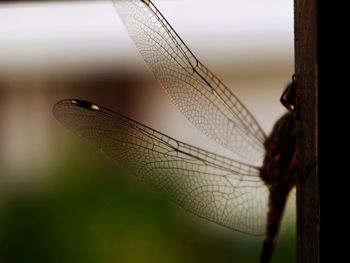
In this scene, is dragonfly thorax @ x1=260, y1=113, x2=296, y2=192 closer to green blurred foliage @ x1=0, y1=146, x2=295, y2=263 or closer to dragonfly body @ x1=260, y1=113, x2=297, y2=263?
dragonfly body @ x1=260, y1=113, x2=297, y2=263

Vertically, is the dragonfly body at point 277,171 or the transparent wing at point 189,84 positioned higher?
the transparent wing at point 189,84

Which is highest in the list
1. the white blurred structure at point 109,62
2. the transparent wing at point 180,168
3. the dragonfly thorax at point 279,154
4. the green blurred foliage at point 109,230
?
the white blurred structure at point 109,62

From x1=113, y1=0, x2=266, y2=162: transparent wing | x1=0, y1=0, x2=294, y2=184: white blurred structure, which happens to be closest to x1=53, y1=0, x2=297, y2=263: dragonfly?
x1=113, y1=0, x2=266, y2=162: transparent wing

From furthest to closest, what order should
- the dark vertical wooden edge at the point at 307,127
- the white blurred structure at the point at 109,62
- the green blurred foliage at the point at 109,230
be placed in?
the white blurred structure at the point at 109,62
the green blurred foliage at the point at 109,230
the dark vertical wooden edge at the point at 307,127

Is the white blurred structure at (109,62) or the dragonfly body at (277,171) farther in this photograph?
the white blurred structure at (109,62)

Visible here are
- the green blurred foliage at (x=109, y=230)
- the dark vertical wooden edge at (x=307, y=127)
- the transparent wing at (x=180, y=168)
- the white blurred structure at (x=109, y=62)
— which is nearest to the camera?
the dark vertical wooden edge at (x=307, y=127)

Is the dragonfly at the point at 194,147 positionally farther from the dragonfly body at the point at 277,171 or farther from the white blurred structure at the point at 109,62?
the white blurred structure at the point at 109,62

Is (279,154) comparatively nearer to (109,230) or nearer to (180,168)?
(180,168)

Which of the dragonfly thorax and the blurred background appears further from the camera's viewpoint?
the blurred background

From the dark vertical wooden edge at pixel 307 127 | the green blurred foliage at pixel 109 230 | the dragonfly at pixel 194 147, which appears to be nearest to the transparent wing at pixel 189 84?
the dragonfly at pixel 194 147
